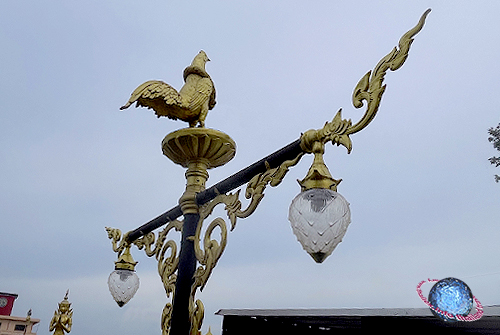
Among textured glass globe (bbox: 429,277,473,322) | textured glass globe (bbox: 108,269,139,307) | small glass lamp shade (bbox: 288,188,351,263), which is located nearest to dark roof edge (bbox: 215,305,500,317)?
textured glass globe (bbox: 429,277,473,322)

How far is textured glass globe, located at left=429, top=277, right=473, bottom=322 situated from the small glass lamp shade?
2701 mm

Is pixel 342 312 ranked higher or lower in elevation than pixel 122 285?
higher

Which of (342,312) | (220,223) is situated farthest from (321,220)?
(342,312)

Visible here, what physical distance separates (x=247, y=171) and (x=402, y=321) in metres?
3.47

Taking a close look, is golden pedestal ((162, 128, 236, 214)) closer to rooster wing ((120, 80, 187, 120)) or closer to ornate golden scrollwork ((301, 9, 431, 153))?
rooster wing ((120, 80, 187, 120))

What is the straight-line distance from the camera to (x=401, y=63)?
134 cm

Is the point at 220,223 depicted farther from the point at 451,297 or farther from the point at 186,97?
the point at 451,297

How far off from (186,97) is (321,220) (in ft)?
4.27

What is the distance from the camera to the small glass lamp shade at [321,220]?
127 cm

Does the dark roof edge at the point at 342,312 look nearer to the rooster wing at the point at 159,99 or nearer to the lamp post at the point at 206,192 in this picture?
A: the lamp post at the point at 206,192

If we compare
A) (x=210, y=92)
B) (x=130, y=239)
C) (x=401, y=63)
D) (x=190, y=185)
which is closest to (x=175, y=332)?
(x=190, y=185)

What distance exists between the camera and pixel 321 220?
127 centimetres

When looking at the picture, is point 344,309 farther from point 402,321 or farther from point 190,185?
point 190,185

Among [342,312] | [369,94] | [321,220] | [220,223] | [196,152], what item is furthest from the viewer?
[342,312]
